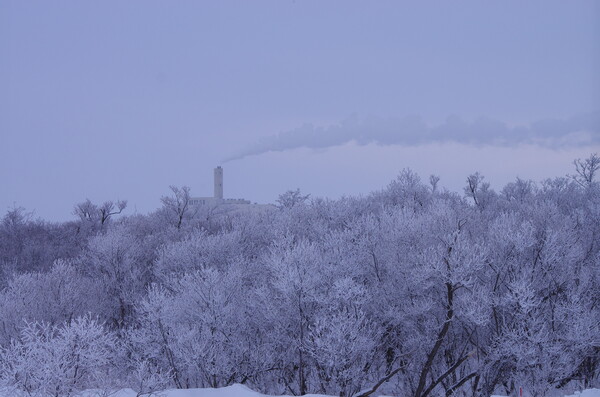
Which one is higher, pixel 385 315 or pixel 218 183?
pixel 218 183

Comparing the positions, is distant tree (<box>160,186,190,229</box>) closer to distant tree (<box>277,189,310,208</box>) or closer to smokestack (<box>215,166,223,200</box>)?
distant tree (<box>277,189,310,208</box>)

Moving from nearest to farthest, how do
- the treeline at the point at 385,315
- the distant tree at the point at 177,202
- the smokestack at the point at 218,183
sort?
the treeline at the point at 385,315 < the distant tree at the point at 177,202 < the smokestack at the point at 218,183

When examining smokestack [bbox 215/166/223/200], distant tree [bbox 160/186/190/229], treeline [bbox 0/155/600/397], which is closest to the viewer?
treeline [bbox 0/155/600/397]

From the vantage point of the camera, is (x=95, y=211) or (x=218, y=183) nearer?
(x=95, y=211)

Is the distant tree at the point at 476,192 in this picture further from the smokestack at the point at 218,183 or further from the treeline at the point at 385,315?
the smokestack at the point at 218,183

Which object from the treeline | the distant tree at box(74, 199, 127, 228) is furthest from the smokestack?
the treeline

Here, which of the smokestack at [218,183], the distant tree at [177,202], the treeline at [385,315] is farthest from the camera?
the smokestack at [218,183]

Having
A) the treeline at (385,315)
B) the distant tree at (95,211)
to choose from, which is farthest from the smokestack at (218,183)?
the treeline at (385,315)

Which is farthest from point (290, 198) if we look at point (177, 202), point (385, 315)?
point (385, 315)

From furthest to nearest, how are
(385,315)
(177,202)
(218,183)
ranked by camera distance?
(218,183) → (177,202) → (385,315)

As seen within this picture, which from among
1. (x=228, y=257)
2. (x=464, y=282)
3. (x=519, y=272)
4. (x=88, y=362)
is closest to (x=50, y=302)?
(x=228, y=257)

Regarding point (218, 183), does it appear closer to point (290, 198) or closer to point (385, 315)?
point (290, 198)

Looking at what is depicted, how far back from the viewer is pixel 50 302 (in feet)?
116

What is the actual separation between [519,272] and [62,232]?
5684 centimetres
